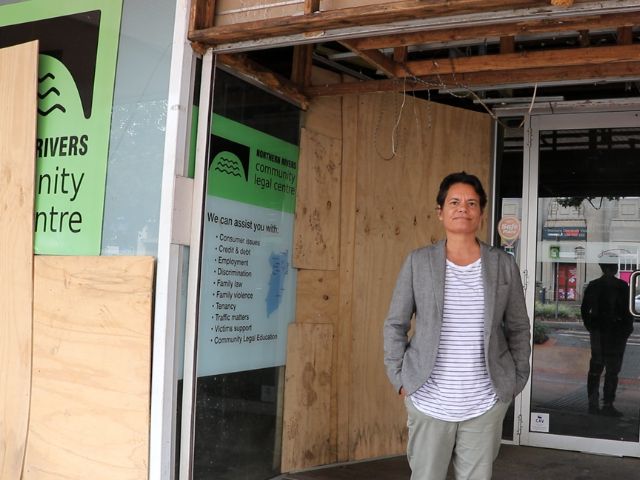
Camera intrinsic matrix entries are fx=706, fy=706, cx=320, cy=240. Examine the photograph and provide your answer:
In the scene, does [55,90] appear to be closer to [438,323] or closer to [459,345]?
[438,323]

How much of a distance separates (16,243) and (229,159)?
1.34 meters

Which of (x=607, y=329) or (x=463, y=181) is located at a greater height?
(x=463, y=181)

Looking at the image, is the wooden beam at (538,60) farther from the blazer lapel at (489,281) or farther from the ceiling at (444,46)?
the blazer lapel at (489,281)

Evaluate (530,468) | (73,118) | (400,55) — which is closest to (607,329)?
(530,468)

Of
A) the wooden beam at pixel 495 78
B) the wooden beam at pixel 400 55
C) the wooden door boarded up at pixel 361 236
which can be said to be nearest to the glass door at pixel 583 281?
the wooden door boarded up at pixel 361 236

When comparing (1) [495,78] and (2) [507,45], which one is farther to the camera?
(1) [495,78]

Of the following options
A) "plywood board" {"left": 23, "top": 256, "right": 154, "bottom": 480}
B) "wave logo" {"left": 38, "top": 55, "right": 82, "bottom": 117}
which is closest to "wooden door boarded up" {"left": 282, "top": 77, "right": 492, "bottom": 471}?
"plywood board" {"left": 23, "top": 256, "right": 154, "bottom": 480}

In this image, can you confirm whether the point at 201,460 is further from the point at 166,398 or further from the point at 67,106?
the point at 67,106

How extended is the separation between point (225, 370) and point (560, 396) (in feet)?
9.41

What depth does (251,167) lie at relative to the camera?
404 cm

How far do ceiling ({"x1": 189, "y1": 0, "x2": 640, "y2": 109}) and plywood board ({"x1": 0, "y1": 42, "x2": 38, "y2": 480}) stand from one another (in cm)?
126

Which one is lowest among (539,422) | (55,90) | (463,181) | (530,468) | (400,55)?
(530,468)

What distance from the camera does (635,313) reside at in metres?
5.23

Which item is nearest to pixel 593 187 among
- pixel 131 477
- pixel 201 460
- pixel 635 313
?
pixel 635 313
